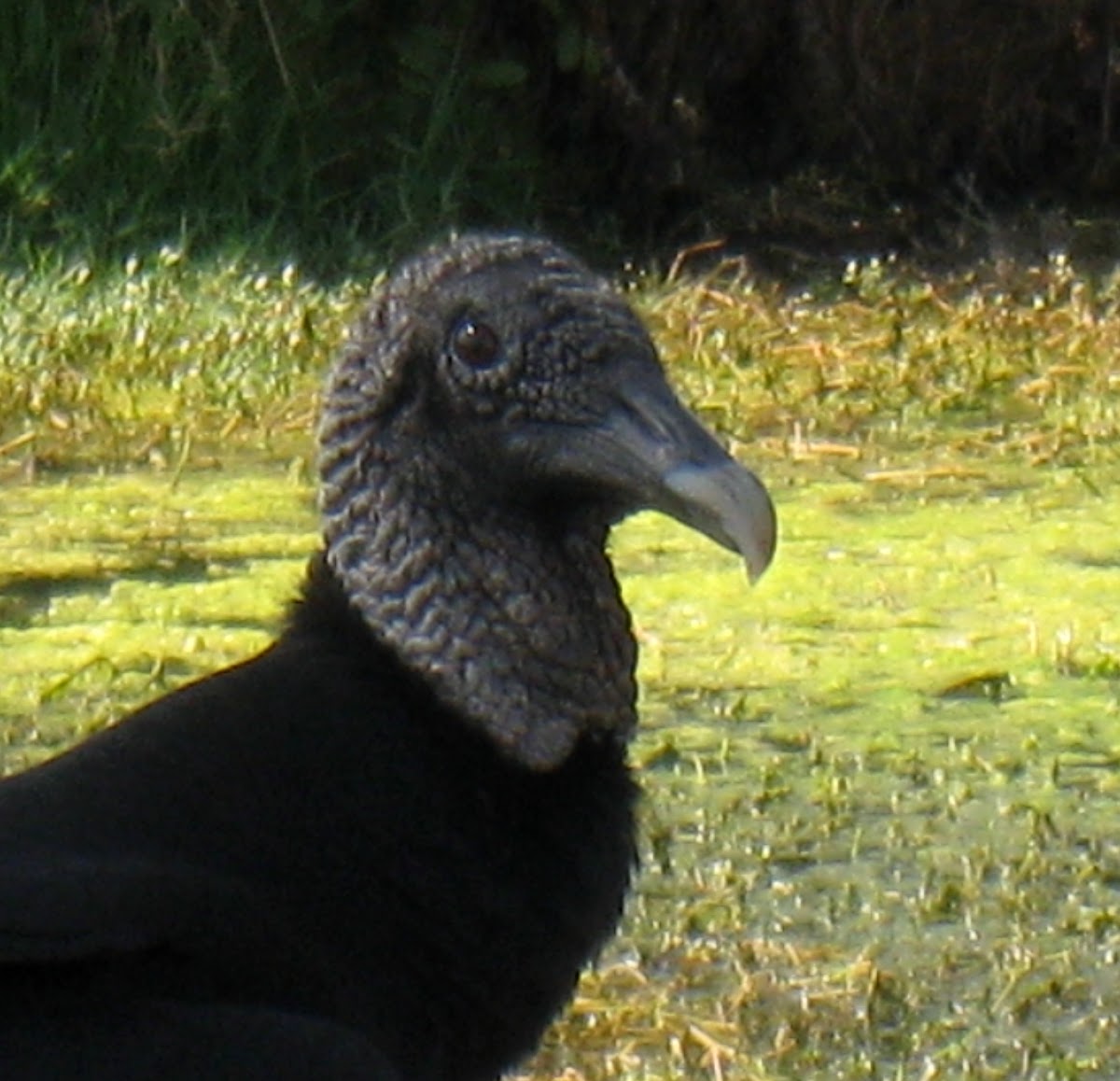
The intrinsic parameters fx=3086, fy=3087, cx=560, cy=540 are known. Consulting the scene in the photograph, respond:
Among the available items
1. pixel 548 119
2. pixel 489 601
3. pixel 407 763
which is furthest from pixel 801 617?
pixel 548 119

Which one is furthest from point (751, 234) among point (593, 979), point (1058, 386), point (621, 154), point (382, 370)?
point (382, 370)

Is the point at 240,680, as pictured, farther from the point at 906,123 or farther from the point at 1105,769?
the point at 906,123

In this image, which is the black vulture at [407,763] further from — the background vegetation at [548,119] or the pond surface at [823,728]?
the background vegetation at [548,119]

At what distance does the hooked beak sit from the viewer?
2688mm

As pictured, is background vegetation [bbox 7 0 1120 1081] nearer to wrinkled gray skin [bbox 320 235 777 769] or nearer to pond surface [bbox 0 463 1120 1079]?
pond surface [bbox 0 463 1120 1079]

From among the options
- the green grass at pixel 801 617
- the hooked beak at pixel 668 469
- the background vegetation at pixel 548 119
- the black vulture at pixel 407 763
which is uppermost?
the hooked beak at pixel 668 469

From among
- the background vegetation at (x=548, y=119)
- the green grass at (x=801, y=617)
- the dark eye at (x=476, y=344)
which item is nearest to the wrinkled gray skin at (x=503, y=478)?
the dark eye at (x=476, y=344)

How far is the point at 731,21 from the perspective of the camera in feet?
27.0

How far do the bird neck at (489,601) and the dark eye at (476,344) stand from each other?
0.11 meters

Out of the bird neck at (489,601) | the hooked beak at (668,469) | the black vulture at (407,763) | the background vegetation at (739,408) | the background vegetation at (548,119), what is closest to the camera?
the black vulture at (407,763)

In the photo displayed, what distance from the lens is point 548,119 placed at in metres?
8.33

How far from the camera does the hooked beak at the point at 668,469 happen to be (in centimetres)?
269

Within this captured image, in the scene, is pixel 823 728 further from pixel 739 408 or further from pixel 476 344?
pixel 476 344

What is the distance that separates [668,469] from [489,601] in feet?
0.74
